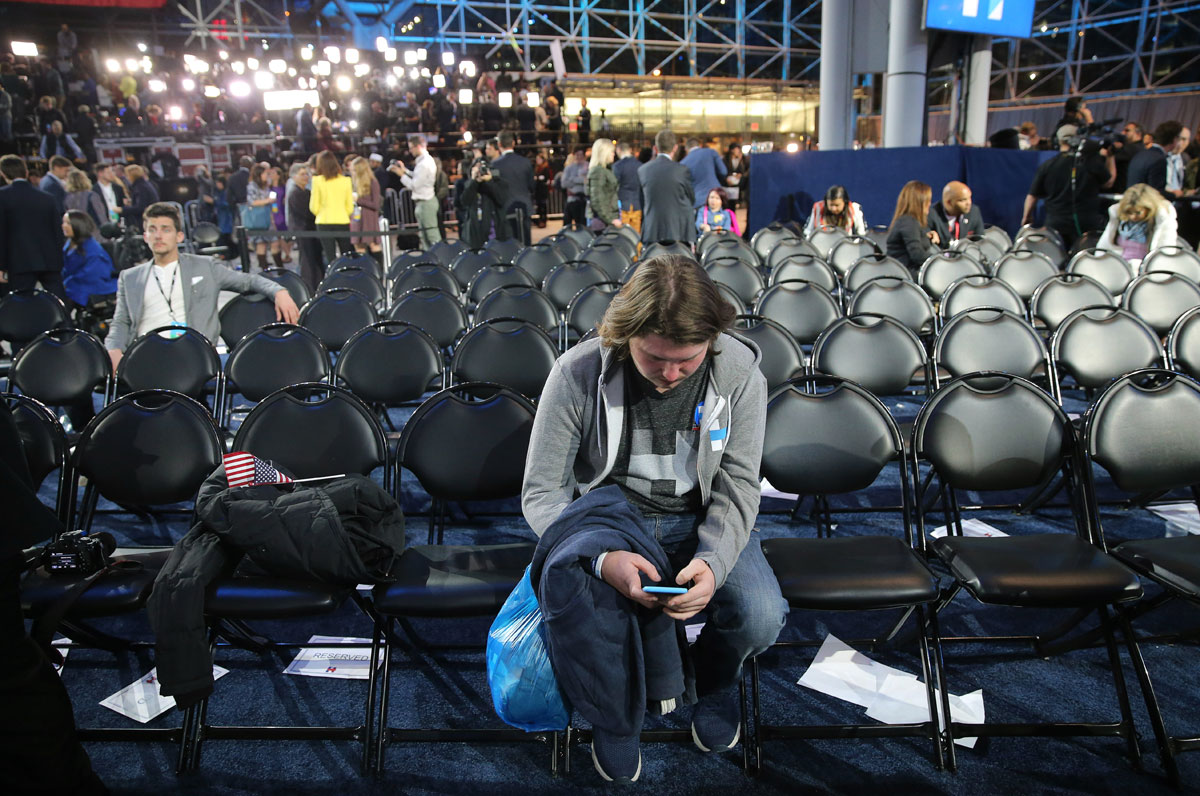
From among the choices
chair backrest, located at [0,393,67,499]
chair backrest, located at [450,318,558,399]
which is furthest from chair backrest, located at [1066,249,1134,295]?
chair backrest, located at [0,393,67,499]

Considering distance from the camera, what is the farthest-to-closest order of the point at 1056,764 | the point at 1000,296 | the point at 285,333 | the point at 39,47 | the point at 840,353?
the point at 39,47, the point at 1000,296, the point at 285,333, the point at 840,353, the point at 1056,764

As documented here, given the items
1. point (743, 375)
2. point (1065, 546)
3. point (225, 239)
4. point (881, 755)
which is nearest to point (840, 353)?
point (1065, 546)

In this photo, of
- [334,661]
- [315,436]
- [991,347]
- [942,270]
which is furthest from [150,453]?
[942,270]

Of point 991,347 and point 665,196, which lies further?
point 665,196

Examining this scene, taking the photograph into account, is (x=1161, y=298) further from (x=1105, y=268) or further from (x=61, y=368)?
(x=61, y=368)

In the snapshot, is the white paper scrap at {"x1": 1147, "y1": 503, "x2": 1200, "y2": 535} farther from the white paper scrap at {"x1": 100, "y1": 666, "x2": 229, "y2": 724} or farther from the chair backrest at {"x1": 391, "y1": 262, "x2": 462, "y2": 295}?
the chair backrest at {"x1": 391, "y1": 262, "x2": 462, "y2": 295}

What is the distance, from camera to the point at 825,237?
26.3ft

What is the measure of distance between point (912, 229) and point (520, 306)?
3.32 m

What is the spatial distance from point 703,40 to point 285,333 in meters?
22.2

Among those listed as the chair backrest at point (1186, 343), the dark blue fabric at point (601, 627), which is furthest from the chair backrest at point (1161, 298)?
the dark blue fabric at point (601, 627)

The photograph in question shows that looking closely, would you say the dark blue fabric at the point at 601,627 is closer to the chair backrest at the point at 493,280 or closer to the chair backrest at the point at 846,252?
the chair backrest at the point at 493,280

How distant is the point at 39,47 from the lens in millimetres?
20219

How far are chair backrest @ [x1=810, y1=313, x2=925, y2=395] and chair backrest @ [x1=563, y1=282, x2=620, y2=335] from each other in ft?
5.45

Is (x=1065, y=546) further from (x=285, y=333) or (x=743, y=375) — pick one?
(x=285, y=333)
